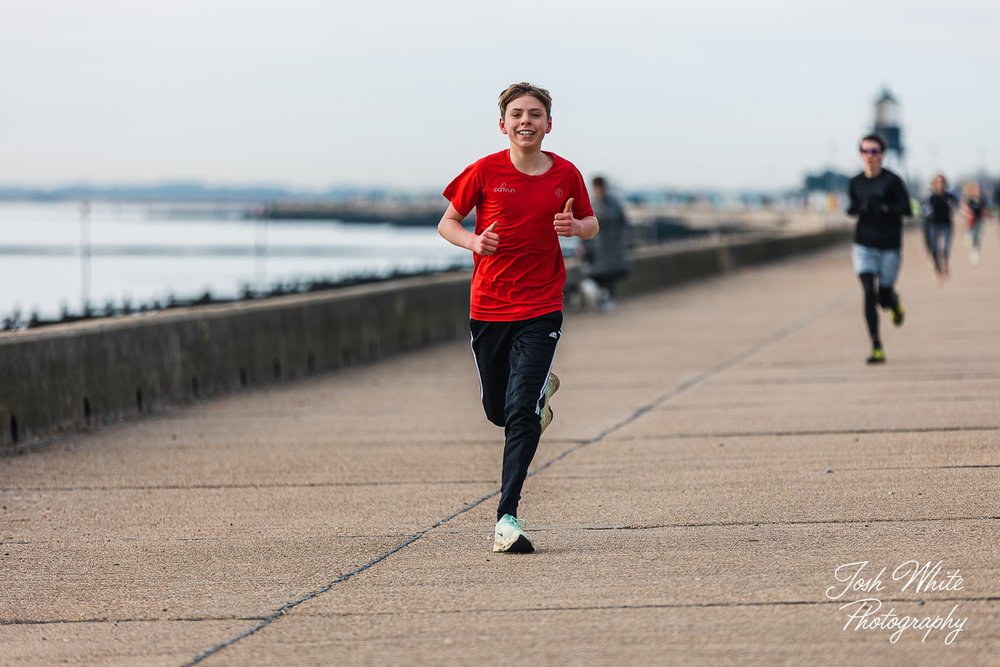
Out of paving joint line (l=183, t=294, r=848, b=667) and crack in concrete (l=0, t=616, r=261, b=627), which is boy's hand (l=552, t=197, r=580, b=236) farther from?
crack in concrete (l=0, t=616, r=261, b=627)

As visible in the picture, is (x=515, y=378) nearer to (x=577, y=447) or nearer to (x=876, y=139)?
(x=577, y=447)

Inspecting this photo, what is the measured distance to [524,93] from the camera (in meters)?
7.07

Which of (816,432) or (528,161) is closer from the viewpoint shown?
(528,161)

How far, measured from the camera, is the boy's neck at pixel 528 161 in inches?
278

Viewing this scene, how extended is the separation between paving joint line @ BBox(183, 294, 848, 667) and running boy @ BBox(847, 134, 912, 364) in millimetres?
1392

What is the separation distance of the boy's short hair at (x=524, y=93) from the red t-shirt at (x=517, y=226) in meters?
0.21

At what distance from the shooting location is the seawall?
425 inches

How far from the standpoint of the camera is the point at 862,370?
1412 cm

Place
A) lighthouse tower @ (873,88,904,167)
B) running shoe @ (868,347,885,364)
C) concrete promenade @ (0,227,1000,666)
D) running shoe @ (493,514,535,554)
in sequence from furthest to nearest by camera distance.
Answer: lighthouse tower @ (873,88,904,167), running shoe @ (868,347,885,364), running shoe @ (493,514,535,554), concrete promenade @ (0,227,1000,666)

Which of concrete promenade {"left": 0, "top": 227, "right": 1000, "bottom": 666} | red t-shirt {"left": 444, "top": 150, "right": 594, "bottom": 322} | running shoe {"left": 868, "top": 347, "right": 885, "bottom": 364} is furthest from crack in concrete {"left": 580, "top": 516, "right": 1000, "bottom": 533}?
running shoe {"left": 868, "top": 347, "right": 885, "bottom": 364}

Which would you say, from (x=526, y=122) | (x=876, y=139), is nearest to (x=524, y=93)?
(x=526, y=122)

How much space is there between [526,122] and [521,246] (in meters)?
0.51

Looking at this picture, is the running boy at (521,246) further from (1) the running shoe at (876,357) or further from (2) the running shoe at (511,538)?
(1) the running shoe at (876,357)

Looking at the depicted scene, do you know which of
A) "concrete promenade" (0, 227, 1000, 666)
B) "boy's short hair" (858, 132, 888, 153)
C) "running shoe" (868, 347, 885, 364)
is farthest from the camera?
"running shoe" (868, 347, 885, 364)
